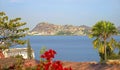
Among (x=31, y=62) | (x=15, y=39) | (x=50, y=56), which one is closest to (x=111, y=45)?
(x=15, y=39)

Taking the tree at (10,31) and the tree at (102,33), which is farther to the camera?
the tree at (102,33)

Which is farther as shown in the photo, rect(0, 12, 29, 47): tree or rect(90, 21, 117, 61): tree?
rect(90, 21, 117, 61): tree

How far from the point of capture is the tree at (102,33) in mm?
51906

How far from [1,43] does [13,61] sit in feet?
67.9

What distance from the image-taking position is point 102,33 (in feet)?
173

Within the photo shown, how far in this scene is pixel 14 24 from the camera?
33312 mm

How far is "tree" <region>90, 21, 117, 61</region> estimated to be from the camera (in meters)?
51.9

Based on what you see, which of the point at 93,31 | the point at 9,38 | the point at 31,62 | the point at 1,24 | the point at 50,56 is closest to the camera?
the point at 50,56

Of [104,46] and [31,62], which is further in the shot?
[104,46]

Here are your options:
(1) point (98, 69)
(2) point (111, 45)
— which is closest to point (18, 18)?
(1) point (98, 69)

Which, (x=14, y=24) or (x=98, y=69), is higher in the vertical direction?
(x=14, y=24)

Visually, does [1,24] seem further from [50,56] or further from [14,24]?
[50,56]

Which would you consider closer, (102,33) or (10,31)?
(10,31)

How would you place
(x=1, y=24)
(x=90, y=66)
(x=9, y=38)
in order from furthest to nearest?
(x=9, y=38) → (x=1, y=24) → (x=90, y=66)
